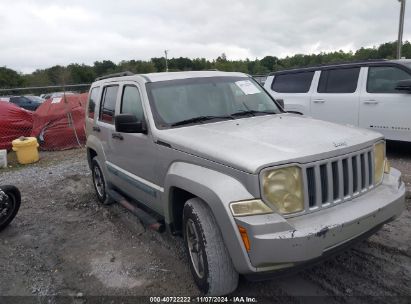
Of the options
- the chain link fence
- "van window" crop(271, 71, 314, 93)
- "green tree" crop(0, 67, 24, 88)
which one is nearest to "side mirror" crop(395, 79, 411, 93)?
"van window" crop(271, 71, 314, 93)

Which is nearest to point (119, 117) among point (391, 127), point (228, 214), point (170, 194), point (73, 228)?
point (170, 194)

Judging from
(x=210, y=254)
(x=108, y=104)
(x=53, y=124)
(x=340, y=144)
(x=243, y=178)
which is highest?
(x=108, y=104)

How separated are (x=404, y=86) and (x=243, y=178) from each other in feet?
16.5

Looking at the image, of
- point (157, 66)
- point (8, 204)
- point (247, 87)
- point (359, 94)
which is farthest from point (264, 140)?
point (157, 66)

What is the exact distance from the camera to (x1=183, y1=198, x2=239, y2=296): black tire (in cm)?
277

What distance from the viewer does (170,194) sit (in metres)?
3.32

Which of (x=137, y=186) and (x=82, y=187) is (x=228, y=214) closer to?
(x=137, y=186)

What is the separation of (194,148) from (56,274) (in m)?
1.98

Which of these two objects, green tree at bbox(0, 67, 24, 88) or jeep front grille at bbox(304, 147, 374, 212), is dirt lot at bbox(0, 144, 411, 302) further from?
green tree at bbox(0, 67, 24, 88)

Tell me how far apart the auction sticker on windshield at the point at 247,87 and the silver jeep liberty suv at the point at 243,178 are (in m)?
0.04

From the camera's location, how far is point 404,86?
20.7 ft

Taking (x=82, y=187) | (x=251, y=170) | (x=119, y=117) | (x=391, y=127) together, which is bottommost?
(x=82, y=187)

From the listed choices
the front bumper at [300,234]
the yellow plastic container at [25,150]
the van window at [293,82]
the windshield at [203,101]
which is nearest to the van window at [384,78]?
the van window at [293,82]

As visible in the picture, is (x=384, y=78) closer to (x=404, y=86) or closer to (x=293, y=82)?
(x=404, y=86)
